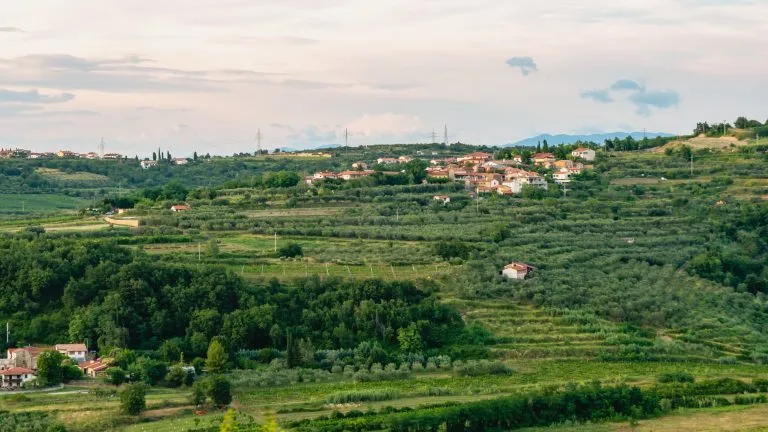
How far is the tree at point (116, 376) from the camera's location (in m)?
36.3

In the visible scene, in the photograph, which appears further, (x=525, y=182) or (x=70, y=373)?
(x=525, y=182)

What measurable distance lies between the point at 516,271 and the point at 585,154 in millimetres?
39978

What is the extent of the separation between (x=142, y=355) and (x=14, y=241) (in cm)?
1259

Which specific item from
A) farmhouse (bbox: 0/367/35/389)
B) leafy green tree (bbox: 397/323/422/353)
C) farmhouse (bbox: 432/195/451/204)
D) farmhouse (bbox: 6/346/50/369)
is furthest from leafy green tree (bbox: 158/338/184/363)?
farmhouse (bbox: 432/195/451/204)

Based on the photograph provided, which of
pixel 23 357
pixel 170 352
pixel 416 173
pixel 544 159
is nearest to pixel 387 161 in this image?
pixel 544 159

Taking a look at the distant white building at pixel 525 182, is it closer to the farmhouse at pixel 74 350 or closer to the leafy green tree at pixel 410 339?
the leafy green tree at pixel 410 339

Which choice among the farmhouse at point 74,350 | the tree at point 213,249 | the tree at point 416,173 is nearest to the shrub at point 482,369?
the farmhouse at point 74,350

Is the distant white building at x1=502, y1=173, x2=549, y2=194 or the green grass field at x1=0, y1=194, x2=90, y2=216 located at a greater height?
the distant white building at x1=502, y1=173, x2=549, y2=194

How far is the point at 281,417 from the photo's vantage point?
32594 mm

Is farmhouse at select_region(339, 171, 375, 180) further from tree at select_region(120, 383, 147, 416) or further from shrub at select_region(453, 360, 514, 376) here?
tree at select_region(120, 383, 147, 416)

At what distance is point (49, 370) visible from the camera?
118 ft

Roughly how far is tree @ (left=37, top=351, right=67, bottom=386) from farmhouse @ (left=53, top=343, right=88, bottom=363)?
2922mm

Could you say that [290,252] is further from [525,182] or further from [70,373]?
[525,182]

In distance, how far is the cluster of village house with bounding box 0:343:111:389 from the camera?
36406 mm
